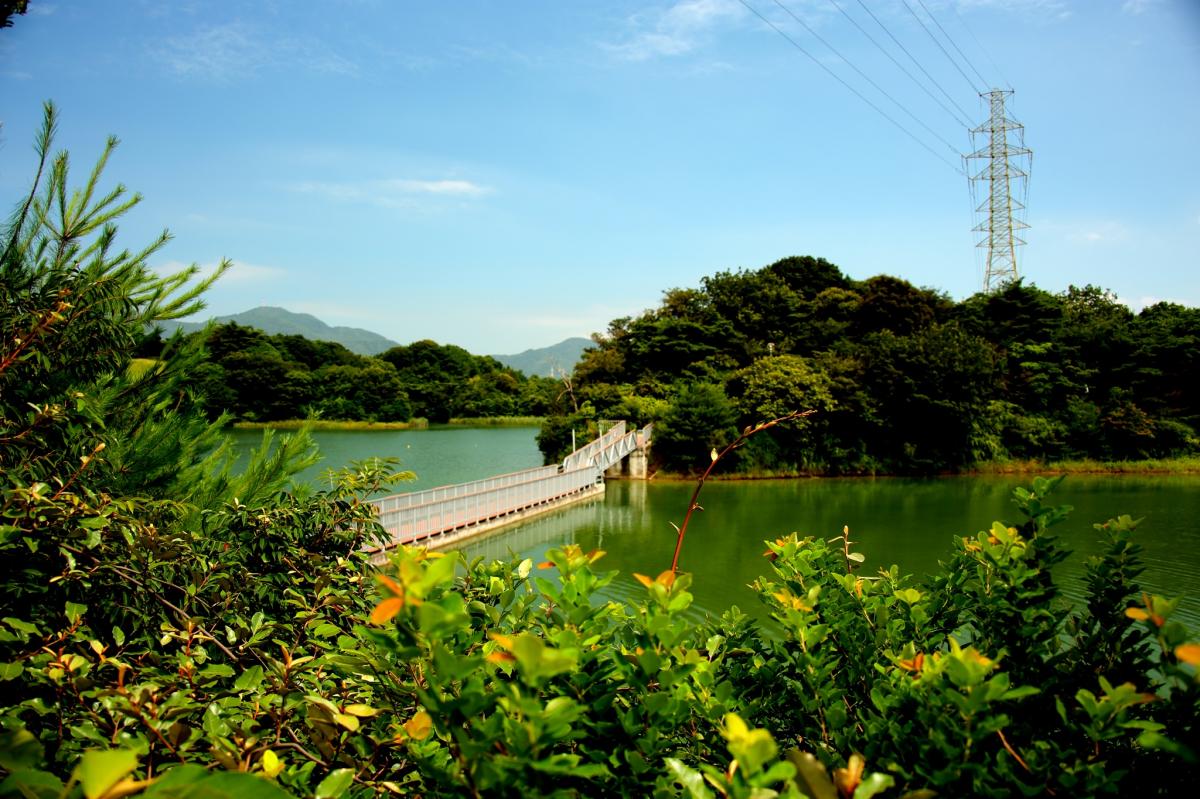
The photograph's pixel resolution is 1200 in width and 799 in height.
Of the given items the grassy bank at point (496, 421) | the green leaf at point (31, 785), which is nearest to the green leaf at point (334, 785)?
the green leaf at point (31, 785)

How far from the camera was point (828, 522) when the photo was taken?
12.9 metres

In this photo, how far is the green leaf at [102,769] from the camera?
0.47 m

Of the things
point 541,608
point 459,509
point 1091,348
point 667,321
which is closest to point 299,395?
point 667,321

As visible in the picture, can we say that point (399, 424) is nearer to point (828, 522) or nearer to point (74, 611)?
point (828, 522)

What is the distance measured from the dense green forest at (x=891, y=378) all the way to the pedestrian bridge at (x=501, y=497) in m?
1.77

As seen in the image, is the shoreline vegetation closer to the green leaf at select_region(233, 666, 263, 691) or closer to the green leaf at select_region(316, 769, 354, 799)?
the green leaf at select_region(233, 666, 263, 691)

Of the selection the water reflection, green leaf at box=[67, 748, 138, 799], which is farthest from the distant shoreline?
green leaf at box=[67, 748, 138, 799]

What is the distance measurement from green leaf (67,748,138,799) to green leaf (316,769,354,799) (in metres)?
0.30

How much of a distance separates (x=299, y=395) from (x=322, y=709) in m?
37.5

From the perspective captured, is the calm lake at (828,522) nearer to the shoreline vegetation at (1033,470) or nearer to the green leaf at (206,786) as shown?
the shoreline vegetation at (1033,470)

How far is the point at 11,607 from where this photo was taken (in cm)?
144

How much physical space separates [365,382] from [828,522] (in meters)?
31.8

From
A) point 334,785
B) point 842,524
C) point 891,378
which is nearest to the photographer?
point 334,785

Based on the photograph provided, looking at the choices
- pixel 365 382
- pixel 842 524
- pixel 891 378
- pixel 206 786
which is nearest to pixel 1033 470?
pixel 891 378
